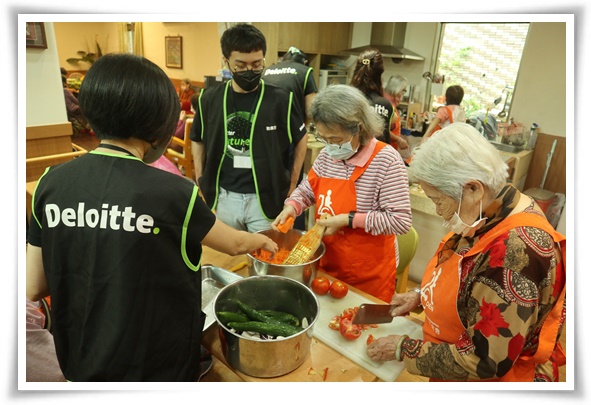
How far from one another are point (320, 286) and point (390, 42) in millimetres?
5859

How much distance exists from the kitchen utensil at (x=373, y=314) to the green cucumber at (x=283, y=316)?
0.22 m

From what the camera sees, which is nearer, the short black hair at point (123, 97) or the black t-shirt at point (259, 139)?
the short black hair at point (123, 97)

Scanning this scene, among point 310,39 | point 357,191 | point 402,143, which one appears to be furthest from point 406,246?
point 310,39

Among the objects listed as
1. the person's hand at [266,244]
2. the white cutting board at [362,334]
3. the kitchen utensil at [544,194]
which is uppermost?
the person's hand at [266,244]

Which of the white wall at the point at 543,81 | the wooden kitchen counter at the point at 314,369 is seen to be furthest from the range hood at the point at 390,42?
the wooden kitchen counter at the point at 314,369

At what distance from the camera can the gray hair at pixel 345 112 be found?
68.1 inches

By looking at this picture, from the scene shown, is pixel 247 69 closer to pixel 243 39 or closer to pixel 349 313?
pixel 243 39

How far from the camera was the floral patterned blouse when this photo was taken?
976 mm

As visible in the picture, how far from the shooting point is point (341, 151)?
181 cm

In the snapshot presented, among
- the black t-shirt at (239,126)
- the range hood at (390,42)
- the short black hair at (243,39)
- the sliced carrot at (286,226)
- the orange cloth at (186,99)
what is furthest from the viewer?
the orange cloth at (186,99)

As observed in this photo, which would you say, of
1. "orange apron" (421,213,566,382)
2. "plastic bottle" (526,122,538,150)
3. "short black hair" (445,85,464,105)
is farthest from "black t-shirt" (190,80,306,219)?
"plastic bottle" (526,122,538,150)

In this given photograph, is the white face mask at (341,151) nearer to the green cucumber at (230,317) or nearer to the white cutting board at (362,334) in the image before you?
the white cutting board at (362,334)
